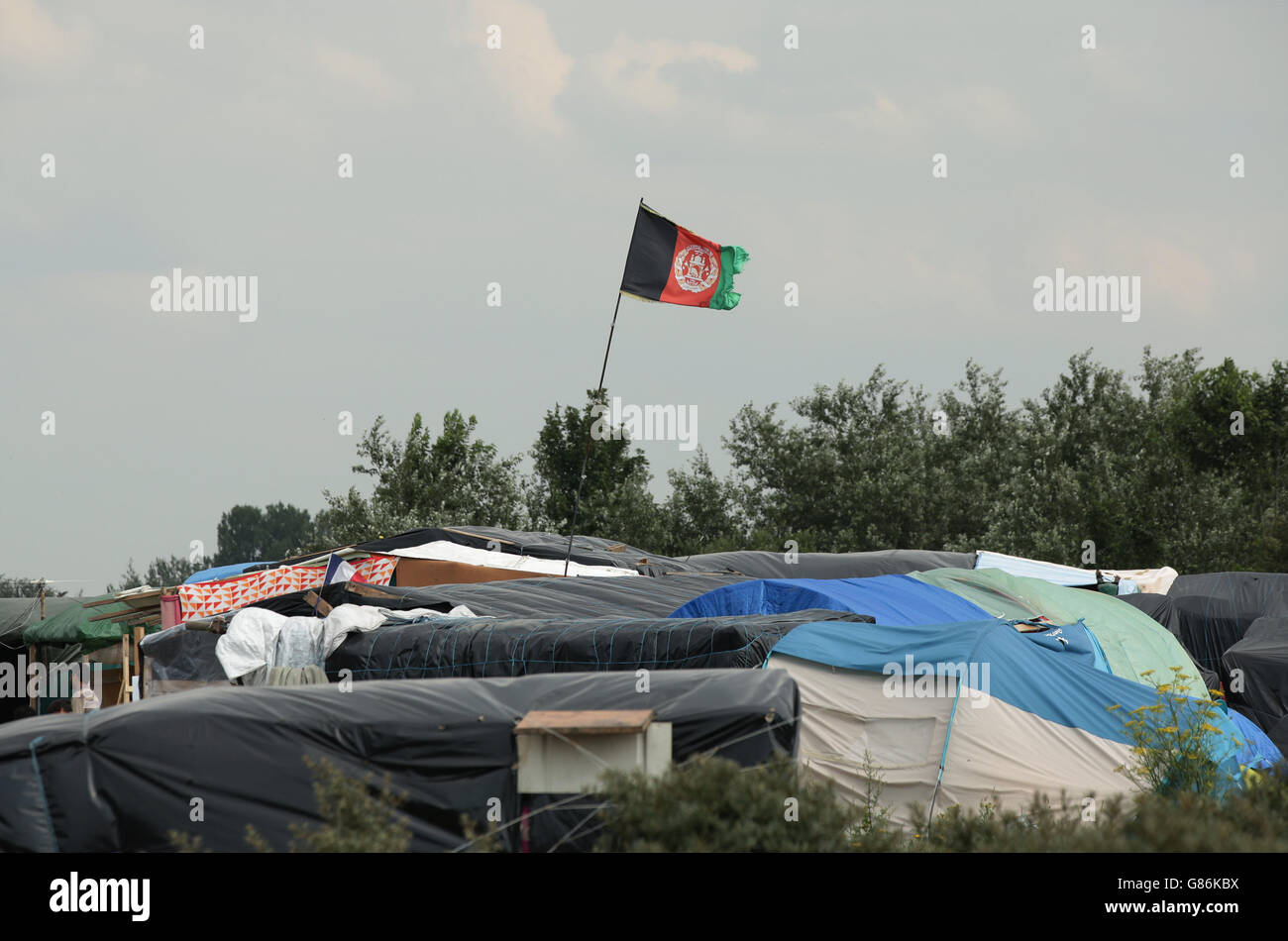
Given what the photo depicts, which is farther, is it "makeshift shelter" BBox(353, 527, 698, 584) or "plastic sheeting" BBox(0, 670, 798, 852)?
"makeshift shelter" BBox(353, 527, 698, 584)

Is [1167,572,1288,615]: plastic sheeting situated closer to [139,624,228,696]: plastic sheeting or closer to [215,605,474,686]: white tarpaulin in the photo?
[215,605,474,686]: white tarpaulin

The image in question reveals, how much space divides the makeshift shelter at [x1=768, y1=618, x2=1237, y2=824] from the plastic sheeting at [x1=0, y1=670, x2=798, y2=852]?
2.65 meters

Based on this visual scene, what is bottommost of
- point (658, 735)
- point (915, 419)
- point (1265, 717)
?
point (1265, 717)

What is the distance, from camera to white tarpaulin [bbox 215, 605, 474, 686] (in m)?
11.6

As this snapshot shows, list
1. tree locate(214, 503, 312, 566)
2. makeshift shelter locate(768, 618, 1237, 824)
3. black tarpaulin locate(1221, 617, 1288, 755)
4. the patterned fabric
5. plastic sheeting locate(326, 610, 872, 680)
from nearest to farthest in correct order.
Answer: makeshift shelter locate(768, 618, 1237, 824), plastic sheeting locate(326, 610, 872, 680), black tarpaulin locate(1221, 617, 1288, 755), the patterned fabric, tree locate(214, 503, 312, 566)

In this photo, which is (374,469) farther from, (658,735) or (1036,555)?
(658,735)

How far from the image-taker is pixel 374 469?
39219 millimetres

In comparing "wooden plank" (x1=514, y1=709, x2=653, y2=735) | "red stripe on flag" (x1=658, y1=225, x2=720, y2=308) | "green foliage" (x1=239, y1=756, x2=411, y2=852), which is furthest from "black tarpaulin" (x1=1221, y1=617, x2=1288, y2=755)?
"green foliage" (x1=239, y1=756, x2=411, y2=852)

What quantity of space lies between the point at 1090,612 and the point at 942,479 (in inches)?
1022

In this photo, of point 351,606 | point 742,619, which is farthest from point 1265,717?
point 351,606

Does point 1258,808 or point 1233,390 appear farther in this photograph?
point 1233,390

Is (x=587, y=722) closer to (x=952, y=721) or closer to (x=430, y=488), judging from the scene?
(x=952, y=721)

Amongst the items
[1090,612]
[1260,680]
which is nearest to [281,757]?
[1090,612]

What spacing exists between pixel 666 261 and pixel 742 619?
8.52m
